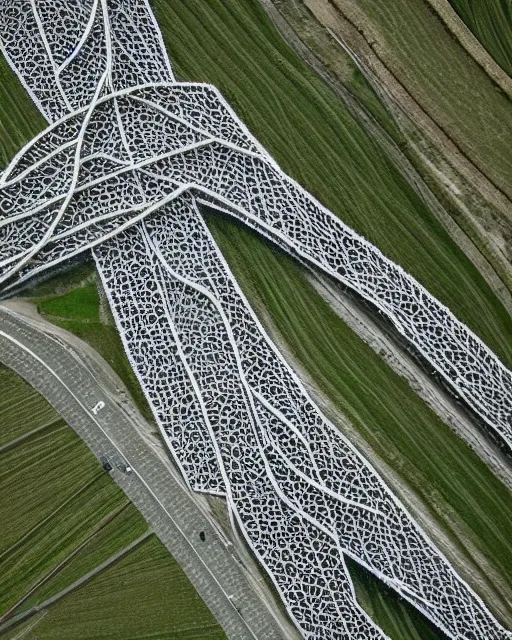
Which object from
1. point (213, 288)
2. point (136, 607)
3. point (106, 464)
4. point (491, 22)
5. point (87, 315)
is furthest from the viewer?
point (491, 22)

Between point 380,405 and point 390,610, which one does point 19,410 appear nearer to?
point 380,405

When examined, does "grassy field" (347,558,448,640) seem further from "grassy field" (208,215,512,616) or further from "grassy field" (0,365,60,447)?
"grassy field" (0,365,60,447)

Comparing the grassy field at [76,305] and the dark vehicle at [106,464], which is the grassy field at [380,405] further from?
the dark vehicle at [106,464]

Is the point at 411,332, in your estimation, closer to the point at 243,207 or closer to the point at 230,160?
the point at 243,207

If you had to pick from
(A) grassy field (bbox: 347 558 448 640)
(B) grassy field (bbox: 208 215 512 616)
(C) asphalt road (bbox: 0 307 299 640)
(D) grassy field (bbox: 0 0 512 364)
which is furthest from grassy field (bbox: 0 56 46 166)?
(A) grassy field (bbox: 347 558 448 640)

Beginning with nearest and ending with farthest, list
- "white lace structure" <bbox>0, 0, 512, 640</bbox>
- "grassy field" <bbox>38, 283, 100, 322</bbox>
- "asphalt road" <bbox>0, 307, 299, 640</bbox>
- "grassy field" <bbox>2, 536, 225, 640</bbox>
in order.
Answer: "grassy field" <bbox>2, 536, 225, 640</bbox>
"asphalt road" <bbox>0, 307, 299, 640</bbox>
"white lace structure" <bbox>0, 0, 512, 640</bbox>
"grassy field" <bbox>38, 283, 100, 322</bbox>

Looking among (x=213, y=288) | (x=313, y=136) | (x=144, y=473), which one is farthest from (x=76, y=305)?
(x=313, y=136)
